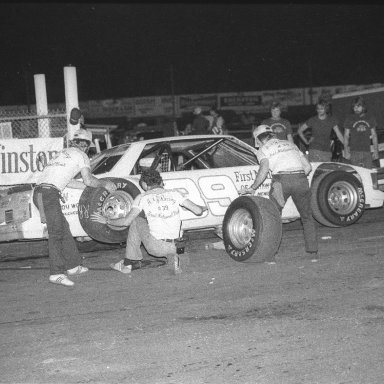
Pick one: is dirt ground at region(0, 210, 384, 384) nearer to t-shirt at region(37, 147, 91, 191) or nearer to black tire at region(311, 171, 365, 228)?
black tire at region(311, 171, 365, 228)

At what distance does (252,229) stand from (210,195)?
894mm

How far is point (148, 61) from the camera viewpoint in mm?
37438

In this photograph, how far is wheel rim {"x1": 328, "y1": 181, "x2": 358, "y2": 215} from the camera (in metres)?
8.95

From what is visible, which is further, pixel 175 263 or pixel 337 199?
pixel 337 199

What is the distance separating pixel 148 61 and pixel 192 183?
99.3 ft

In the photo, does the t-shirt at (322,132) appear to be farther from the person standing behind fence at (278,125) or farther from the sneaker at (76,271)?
the sneaker at (76,271)

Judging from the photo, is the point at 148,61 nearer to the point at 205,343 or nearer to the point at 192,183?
the point at 192,183

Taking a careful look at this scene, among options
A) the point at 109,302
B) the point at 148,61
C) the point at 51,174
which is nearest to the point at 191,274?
the point at 109,302

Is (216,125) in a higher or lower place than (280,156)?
higher

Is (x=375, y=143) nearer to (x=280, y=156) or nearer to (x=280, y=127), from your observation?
(x=280, y=127)

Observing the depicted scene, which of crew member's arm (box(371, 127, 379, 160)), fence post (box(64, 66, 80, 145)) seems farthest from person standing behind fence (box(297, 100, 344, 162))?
fence post (box(64, 66, 80, 145))

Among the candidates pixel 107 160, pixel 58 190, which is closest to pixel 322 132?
pixel 107 160

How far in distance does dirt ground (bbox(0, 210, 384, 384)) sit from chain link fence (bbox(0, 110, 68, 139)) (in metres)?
3.16

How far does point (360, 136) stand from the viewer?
36.6 ft
